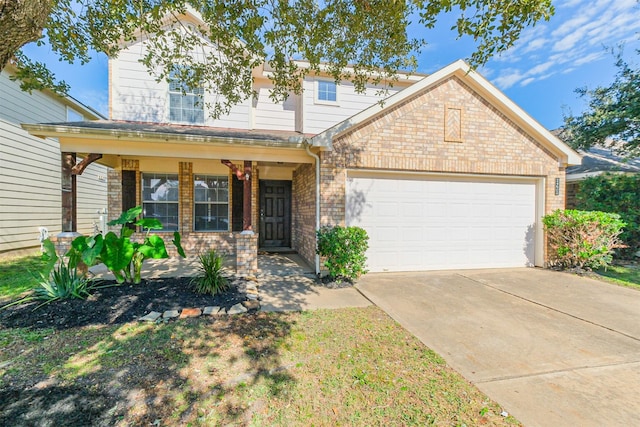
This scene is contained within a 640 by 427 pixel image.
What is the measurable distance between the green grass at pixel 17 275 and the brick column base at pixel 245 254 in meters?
3.66

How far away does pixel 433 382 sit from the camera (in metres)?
2.53

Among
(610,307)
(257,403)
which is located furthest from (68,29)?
(610,307)

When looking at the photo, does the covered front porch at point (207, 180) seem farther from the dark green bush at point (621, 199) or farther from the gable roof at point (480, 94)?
the dark green bush at point (621, 199)

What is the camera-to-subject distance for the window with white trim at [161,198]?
812 centimetres

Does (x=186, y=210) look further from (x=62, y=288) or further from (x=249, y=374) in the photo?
(x=249, y=374)

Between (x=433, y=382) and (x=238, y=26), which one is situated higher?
(x=238, y=26)

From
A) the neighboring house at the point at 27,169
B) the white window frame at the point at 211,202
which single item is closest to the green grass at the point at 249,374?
the white window frame at the point at 211,202

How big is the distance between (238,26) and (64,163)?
14.1 feet

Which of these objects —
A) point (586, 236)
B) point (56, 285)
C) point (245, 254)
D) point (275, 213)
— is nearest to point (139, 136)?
point (56, 285)

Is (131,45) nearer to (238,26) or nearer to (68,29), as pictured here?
(68,29)

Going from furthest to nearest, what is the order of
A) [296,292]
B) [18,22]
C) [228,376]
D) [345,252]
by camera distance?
1. [345,252]
2. [296,292]
3. [228,376]
4. [18,22]

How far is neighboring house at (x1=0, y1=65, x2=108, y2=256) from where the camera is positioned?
313 inches

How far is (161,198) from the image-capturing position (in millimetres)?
8211

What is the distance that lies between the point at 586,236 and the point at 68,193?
1128 cm
